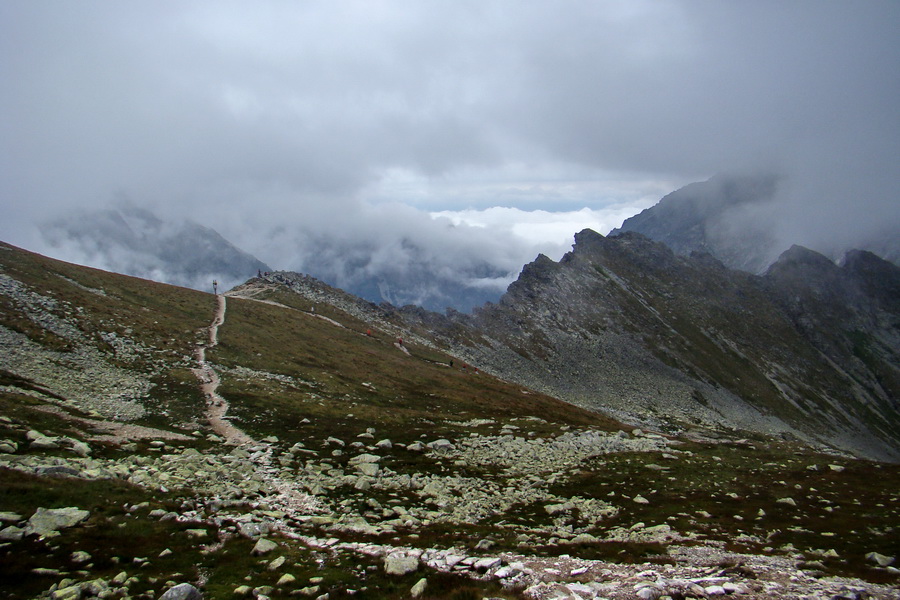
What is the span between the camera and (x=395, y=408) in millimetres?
58656

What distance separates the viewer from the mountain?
15883 mm

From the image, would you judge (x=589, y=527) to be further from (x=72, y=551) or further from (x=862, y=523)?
(x=72, y=551)

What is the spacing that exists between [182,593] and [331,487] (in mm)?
16564

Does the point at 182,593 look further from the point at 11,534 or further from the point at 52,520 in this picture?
the point at 52,520

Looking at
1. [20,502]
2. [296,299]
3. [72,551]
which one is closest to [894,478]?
[72,551]

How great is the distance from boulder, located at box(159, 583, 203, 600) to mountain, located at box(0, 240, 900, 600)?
91 millimetres

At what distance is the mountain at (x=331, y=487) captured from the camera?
1588 cm

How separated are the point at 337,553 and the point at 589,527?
1638 cm

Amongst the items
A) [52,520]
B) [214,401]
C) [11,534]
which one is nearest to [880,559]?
[52,520]

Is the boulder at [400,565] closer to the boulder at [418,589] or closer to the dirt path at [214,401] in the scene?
the boulder at [418,589]

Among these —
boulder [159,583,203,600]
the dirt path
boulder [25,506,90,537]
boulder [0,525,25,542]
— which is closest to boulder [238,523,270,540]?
boulder [159,583,203,600]

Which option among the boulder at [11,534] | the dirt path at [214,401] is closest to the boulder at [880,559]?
the boulder at [11,534]

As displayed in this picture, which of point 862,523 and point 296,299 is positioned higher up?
point 296,299

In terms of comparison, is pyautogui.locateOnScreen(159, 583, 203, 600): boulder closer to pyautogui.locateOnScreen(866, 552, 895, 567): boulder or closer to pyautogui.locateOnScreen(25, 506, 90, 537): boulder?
pyautogui.locateOnScreen(25, 506, 90, 537): boulder
